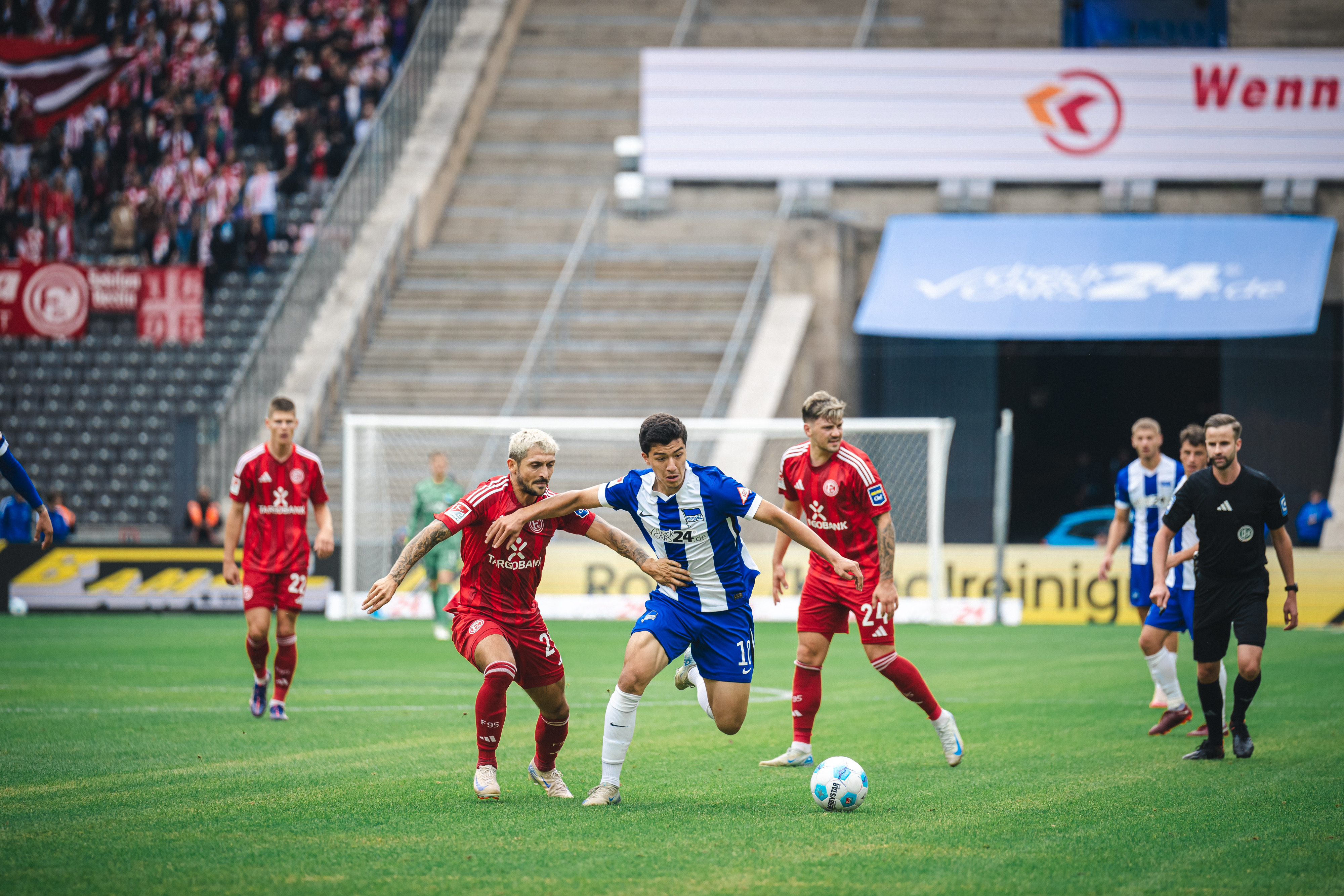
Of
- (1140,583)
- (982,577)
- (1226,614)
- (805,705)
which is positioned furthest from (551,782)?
(982,577)

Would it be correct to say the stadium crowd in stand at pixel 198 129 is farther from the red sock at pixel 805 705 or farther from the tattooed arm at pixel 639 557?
the tattooed arm at pixel 639 557

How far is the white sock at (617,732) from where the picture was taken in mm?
7445

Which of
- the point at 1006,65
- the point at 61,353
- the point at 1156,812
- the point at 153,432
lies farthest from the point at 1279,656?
the point at 61,353

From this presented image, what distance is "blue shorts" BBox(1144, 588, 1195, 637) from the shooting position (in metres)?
10.8

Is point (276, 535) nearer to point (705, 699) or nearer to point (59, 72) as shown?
point (705, 699)

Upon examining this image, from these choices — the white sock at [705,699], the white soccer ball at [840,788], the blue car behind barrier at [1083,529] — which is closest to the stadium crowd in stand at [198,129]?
the blue car behind barrier at [1083,529]

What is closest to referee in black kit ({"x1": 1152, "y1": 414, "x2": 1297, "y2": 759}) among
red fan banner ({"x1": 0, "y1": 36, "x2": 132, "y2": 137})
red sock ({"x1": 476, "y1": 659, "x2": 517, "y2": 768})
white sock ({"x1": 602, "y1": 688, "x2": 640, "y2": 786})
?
white sock ({"x1": 602, "y1": 688, "x2": 640, "y2": 786})

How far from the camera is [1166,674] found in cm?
1082

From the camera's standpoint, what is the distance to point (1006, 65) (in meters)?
27.7

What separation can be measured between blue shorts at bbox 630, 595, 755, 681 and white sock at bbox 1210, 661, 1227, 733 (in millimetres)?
3437

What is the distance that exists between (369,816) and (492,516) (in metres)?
1.64

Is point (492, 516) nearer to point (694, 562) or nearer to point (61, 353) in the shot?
point (694, 562)

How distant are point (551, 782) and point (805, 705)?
194 cm

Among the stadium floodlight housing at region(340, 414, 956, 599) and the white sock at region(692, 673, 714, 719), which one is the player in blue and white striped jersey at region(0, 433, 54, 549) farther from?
the stadium floodlight housing at region(340, 414, 956, 599)
